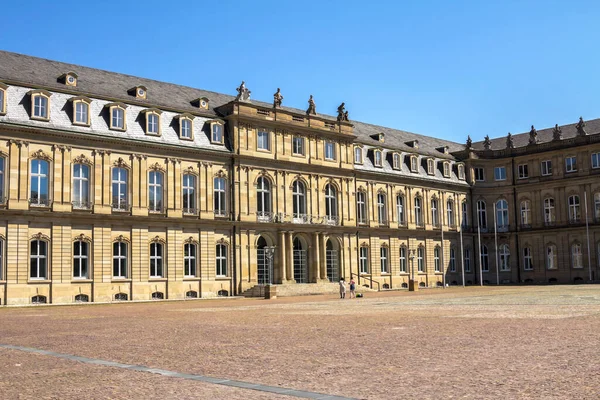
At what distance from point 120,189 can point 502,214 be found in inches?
1856

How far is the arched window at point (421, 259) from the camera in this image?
7544cm

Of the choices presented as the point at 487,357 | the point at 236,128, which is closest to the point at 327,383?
the point at 487,357

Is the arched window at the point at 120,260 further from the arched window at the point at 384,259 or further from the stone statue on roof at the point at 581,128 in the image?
the stone statue on roof at the point at 581,128

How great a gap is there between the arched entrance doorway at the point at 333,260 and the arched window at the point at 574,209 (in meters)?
26.9

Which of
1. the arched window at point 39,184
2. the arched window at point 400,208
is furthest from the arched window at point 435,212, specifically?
the arched window at point 39,184

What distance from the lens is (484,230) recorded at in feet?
269

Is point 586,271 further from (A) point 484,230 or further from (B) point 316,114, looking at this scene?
(B) point 316,114

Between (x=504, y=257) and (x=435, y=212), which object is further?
(x=504, y=257)

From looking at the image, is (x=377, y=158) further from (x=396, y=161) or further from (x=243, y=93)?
(x=243, y=93)

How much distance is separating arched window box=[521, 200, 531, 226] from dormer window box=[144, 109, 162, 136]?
146 feet

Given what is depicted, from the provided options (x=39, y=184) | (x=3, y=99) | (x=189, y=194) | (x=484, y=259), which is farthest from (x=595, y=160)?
(x=3, y=99)

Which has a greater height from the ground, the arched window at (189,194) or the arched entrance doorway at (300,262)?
the arched window at (189,194)

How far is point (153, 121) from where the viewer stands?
55312 millimetres

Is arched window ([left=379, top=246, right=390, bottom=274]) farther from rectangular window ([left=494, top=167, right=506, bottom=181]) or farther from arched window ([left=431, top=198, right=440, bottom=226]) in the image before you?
rectangular window ([left=494, top=167, right=506, bottom=181])
